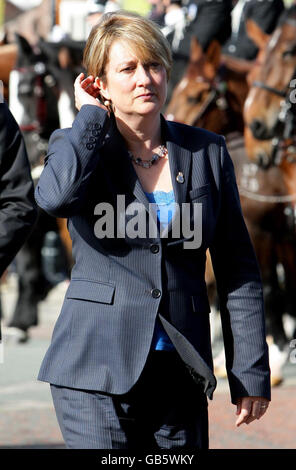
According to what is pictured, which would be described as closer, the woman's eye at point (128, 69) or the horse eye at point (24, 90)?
the woman's eye at point (128, 69)

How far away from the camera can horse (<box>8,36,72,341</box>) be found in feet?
36.1

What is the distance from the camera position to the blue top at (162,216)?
3.18 metres

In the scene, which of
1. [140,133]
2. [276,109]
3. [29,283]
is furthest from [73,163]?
[29,283]

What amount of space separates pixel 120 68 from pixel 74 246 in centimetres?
54

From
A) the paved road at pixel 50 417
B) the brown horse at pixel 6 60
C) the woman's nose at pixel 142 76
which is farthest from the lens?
the brown horse at pixel 6 60

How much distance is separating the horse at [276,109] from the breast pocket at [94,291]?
5568 mm

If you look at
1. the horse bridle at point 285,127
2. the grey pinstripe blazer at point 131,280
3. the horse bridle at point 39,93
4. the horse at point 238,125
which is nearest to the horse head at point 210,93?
the horse at point 238,125

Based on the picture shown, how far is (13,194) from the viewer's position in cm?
380

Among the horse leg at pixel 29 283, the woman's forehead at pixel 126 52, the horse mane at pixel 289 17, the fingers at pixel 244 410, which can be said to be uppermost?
the horse mane at pixel 289 17

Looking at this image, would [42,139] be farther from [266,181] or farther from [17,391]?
[17,391]

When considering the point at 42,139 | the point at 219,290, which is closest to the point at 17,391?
the point at 42,139

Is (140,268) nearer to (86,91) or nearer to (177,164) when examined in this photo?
(177,164)

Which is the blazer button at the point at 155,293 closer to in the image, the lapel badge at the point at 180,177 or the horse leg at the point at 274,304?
the lapel badge at the point at 180,177

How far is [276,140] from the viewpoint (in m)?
8.81
